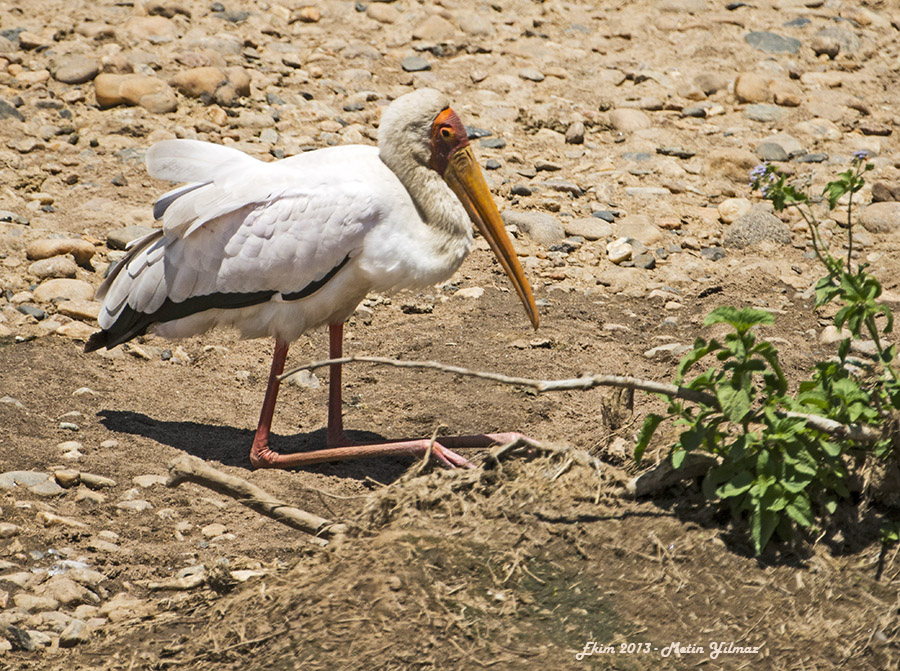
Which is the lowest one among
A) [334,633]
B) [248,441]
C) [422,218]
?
[248,441]

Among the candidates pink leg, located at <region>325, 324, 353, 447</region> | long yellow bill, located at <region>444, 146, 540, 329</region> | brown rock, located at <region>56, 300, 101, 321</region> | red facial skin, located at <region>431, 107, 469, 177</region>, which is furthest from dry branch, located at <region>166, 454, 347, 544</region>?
brown rock, located at <region>56, 300, 101, 321</region>

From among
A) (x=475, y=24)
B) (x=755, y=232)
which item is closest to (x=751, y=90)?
(x=755, y=232)

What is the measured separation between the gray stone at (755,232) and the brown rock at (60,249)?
170 inches

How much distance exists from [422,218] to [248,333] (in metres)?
1.07

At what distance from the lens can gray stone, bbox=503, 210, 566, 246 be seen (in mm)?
7590

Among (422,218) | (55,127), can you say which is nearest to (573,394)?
(422,218)

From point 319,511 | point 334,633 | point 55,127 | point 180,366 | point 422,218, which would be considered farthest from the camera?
point 55,127

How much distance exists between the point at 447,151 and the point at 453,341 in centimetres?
135

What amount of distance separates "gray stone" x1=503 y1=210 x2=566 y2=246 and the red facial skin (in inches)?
89.7

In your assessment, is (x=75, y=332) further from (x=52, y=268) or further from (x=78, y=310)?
(x=52, y=268)

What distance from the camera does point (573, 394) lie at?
5.83m

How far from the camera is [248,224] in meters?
5.11

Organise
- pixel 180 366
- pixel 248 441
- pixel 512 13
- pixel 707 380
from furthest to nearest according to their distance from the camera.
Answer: pixel 512 13 → pixel 180 366 → pixel 248 441 → pixel 707 380

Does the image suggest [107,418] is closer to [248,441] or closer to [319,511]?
[248,441]
